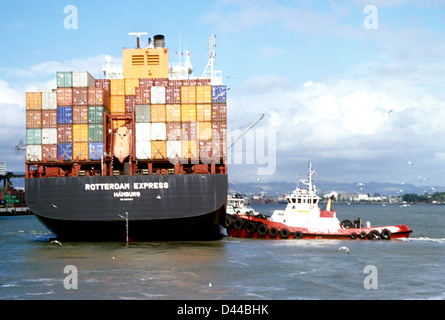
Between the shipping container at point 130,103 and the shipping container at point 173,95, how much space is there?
2.87m

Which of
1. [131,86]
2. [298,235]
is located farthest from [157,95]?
[298,235]

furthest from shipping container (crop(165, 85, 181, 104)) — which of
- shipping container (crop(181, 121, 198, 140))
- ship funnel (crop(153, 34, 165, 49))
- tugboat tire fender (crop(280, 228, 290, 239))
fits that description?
tugboat tire fender (crop(280, 228, 290, 239))

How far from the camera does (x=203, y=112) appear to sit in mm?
41906

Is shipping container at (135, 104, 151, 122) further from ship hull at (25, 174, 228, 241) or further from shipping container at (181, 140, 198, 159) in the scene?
ship hull at (25, 174, 228, 241)

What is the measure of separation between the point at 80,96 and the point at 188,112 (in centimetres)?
869

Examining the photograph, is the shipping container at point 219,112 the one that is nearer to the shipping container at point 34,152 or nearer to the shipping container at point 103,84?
the shipping container at point 103,84

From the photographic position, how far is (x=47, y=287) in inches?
923

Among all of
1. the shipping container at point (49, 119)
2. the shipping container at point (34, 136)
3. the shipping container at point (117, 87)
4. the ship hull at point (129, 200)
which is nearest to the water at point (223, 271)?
the ship hull at point (129, 200)

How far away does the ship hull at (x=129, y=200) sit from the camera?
37969 millimetres

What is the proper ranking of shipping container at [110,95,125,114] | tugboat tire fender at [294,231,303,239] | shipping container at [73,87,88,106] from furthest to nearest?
tugboat tire fender at [294,231,303,239], shipping container at [110,95,125,114], shipping container at [73,87,88,106]

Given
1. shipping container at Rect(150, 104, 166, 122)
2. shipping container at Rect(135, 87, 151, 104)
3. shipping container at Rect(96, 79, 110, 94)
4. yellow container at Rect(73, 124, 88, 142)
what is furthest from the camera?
shipping container at Rect(96, 79, 110, 94)

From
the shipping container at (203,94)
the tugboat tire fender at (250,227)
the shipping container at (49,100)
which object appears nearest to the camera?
the shipping container at (49,100)

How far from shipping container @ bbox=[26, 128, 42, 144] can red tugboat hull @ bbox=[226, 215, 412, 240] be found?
17.4 meters

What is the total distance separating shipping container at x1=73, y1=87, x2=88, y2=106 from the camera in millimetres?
41250
